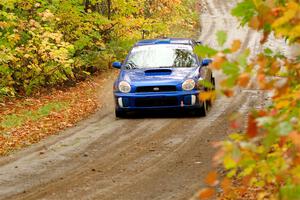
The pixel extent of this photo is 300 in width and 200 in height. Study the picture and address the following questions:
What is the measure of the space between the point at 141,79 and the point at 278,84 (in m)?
9.70

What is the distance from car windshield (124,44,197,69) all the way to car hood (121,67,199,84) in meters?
0.28

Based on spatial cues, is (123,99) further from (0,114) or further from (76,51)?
(76,51)

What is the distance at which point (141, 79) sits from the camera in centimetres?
A: 1219

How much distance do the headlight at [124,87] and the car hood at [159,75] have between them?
0.39 feet

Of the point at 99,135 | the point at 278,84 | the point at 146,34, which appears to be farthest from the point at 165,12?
the point at 278,84

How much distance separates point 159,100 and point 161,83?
0.39 meters

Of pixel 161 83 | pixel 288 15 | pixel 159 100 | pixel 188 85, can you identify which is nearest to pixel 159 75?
pixel 161 83

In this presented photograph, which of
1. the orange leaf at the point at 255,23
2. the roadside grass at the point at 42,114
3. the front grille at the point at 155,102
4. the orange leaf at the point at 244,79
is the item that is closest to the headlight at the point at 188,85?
the front grille at the point at 155,102

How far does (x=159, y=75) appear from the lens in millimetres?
12289

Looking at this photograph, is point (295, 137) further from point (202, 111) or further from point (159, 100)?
point (202, 111)

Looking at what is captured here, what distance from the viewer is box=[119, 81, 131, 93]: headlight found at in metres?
12.1

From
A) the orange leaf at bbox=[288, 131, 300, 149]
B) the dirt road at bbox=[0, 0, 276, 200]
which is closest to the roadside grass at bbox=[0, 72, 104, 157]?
the dirt road at bbox=[0, 0, 276, 200]

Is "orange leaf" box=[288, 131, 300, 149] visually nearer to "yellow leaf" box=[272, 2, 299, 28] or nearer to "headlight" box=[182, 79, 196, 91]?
"yellow leaf" box=[272, 2, 299, 28]

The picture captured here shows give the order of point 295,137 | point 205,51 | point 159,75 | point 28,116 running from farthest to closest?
point 28,116 < point 159,75 < point 205,51 < point 295,137
